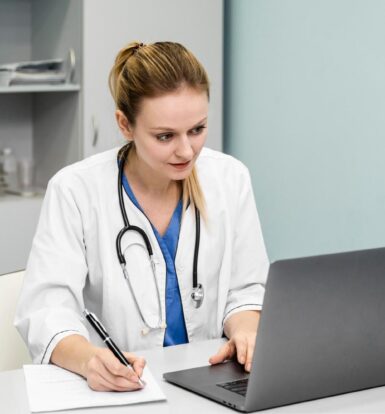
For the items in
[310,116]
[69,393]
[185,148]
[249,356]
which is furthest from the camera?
[310,116]

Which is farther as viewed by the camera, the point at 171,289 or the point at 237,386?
the point at 171,289

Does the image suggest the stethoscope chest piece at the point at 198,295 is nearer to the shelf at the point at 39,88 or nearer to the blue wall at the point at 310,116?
the blue wall at the point at 310,116

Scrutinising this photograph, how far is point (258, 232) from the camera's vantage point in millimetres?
2010

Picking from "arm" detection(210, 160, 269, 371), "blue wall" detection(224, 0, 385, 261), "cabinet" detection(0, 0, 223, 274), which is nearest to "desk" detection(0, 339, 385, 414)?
"arm" detection(210, 160, 269, 371)

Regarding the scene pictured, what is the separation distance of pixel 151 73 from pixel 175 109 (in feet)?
0.32

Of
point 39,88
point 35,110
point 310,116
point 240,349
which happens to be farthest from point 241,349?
point 35,110

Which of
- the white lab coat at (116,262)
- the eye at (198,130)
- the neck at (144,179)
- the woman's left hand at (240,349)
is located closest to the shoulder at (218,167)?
the white lab coat at (116,262)

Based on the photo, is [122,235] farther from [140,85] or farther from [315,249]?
[315,249]

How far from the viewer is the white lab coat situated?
1.75 metres

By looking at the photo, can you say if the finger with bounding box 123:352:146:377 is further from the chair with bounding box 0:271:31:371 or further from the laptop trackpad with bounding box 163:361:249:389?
the chair with bounding box 0:271:31:371

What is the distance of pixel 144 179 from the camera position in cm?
192

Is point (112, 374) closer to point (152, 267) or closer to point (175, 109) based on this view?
point (152, 267)

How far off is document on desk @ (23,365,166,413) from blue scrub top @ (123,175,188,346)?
1.06ft

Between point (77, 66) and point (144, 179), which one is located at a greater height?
point (77, 66)
